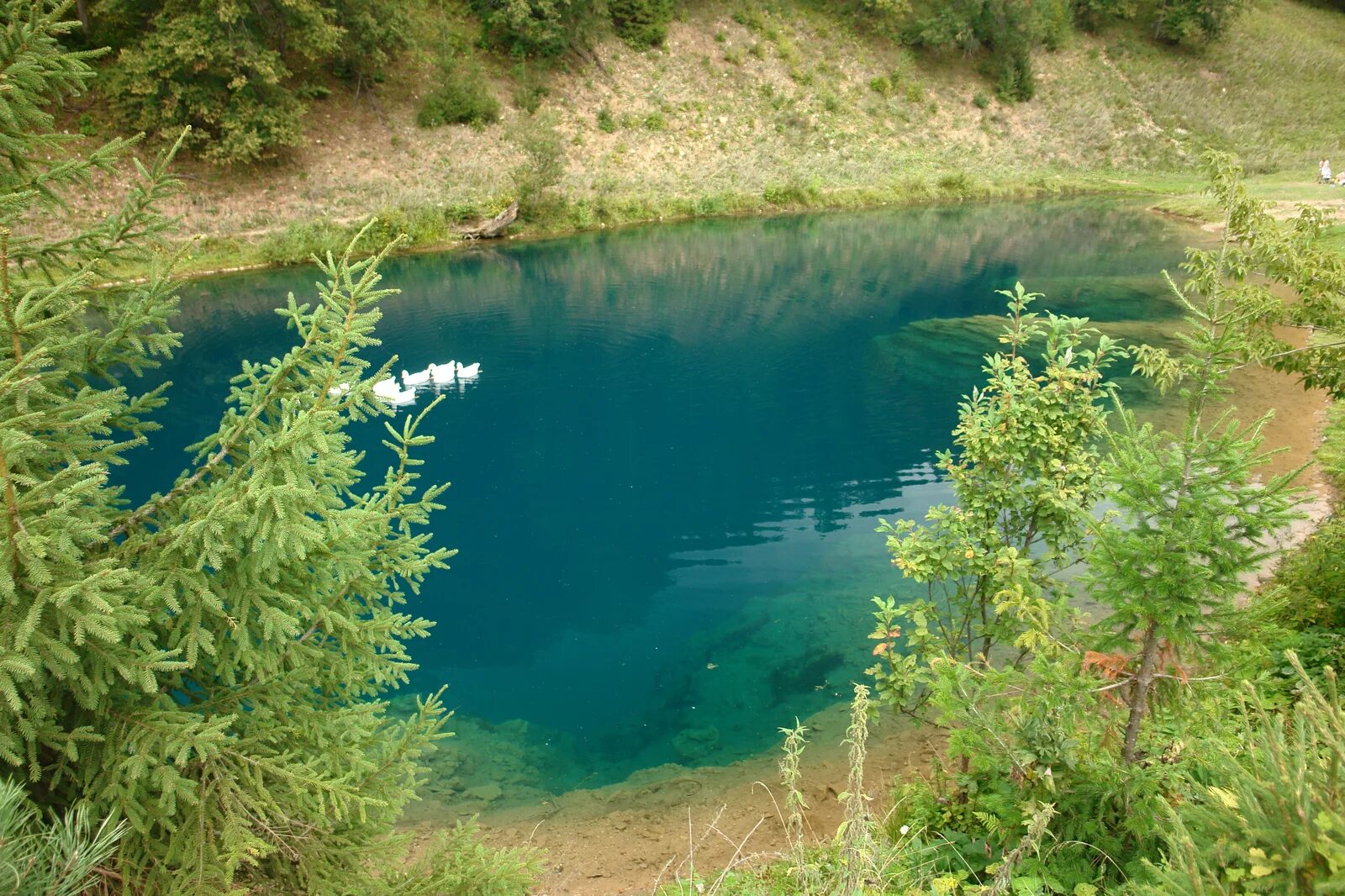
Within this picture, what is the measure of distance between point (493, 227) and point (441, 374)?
18961 millimetres

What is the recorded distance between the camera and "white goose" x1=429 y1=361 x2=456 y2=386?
65.9 ft

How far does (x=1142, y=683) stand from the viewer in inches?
176

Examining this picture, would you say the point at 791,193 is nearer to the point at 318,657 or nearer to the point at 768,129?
the point at 768,129

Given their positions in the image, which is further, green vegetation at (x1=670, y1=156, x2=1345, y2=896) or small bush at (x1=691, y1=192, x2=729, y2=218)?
small bush at (x1=691, y1=192, x2=729, y2=218)

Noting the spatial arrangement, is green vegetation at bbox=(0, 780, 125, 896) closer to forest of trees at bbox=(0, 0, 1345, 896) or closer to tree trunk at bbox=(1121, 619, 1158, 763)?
forest of trees at bbox=(0, 0, 1345, 896)

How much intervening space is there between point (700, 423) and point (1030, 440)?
486 inches

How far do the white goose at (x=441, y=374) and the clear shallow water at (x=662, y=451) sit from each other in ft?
1.46

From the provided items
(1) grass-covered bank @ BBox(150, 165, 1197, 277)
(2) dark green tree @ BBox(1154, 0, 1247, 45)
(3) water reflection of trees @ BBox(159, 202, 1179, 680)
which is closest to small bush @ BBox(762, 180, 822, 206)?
(1) grass-covered bank @ BBox(150, 165, 1197, 277)

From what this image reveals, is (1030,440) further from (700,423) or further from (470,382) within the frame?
(470,382)

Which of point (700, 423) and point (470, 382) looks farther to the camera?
point (470, 382)

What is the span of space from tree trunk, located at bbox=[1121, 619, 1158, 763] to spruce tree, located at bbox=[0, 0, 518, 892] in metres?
4.65

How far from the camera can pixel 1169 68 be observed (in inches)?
2443

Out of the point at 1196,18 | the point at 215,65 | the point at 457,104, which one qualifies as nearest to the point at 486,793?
the point at 215,65

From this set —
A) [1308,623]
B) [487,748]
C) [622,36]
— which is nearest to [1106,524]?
[1308,623]
